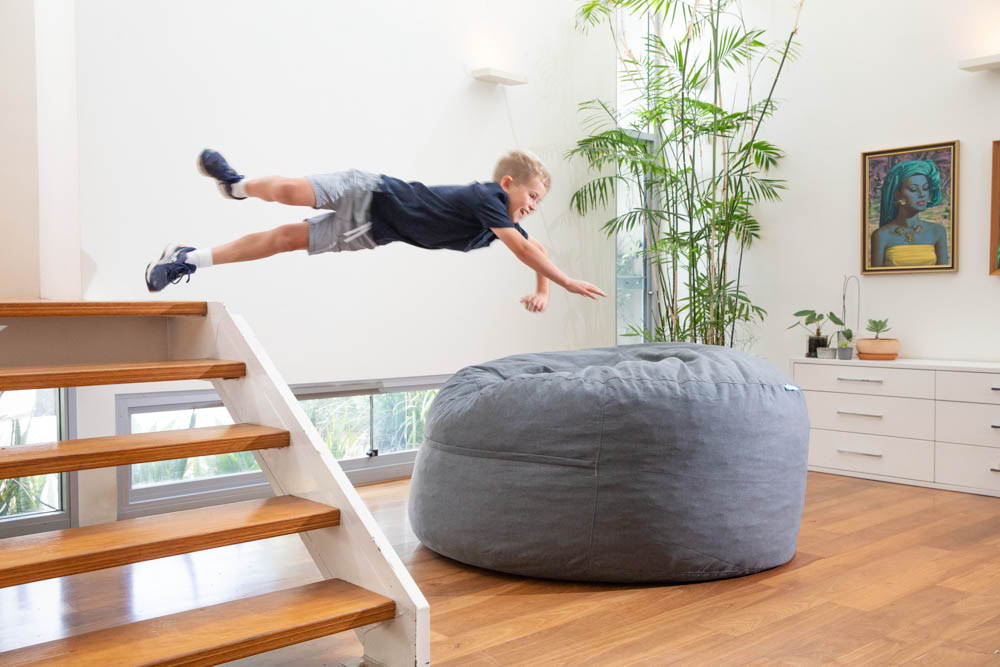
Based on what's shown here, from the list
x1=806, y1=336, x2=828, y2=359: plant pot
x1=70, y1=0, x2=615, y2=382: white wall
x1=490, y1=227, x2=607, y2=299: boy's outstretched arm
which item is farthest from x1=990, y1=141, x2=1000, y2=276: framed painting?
x1=490, y1=227, x2=607, y2=299: boy's outstretched arm

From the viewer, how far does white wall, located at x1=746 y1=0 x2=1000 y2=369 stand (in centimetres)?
514

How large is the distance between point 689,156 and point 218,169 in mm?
3966

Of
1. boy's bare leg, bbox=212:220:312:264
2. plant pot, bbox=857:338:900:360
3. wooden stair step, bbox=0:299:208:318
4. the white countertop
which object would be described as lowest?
the white countertop

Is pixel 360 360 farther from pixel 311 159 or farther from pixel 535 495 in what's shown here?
pixel 535 495

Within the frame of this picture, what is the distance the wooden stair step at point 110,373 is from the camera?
2389 millimetres

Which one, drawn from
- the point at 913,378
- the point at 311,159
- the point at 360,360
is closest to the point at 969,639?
the point at 913,378

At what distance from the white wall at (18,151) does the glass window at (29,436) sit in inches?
21.9

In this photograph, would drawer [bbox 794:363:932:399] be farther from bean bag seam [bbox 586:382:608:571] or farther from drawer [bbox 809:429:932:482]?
bean bag seam [bbox 586:382:608:571]

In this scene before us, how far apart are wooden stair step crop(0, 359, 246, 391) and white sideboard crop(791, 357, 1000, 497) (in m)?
3.66

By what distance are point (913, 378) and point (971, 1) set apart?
7.06 feet

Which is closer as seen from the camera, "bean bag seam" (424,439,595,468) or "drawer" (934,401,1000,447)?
"bean bag seam" (424,439,595,468)

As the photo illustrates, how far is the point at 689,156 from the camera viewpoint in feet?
20.8

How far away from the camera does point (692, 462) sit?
3.06m

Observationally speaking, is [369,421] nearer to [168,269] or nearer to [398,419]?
[398,419]
